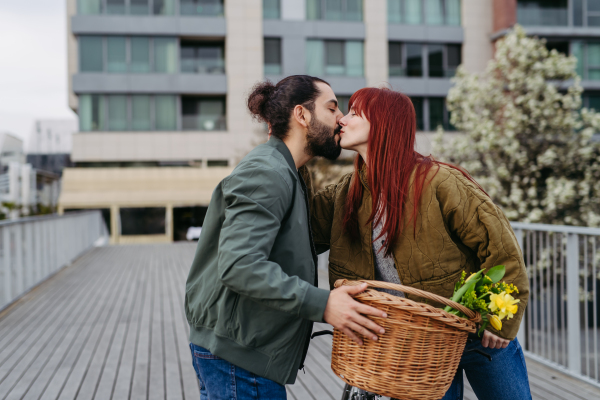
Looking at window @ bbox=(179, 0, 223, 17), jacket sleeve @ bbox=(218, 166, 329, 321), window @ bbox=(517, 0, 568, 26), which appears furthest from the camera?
window @ bbox=(517, 0, 568, 26)

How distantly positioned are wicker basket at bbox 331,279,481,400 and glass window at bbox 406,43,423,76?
27954 mm

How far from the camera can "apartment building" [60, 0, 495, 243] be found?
2525cm

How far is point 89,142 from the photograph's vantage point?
2544 cm

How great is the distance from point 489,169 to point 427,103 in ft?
48.3

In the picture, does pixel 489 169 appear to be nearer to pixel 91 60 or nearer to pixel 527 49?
pixel 527 49

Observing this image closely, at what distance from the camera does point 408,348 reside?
1427 mm

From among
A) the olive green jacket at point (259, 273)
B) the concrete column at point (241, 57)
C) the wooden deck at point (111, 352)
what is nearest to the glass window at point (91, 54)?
the concrete column at point (241, 57)

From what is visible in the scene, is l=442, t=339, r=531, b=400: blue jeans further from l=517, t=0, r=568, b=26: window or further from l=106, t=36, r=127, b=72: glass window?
l=517, t=0, r=568, b=26: window

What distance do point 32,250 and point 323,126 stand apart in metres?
8.49

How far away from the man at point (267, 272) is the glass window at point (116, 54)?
2599 centimetres

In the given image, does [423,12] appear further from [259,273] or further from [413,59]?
[259,273]

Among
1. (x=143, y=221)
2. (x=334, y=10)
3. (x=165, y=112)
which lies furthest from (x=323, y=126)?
(x=334, y=10)

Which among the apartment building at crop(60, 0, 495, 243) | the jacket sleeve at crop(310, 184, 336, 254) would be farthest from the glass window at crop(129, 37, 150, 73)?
the jacket sleeve at crop(310, 184, 336, 254)

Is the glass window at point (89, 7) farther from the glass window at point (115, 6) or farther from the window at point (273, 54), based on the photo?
the window at point (273, 54)
